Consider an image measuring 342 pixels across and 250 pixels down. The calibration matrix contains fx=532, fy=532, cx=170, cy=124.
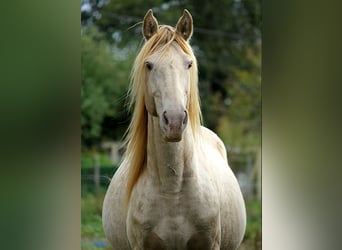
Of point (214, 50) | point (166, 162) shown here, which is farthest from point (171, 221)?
point (214, 50)

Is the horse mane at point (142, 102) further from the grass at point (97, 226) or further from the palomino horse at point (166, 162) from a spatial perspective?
the grass at point (97, 226)

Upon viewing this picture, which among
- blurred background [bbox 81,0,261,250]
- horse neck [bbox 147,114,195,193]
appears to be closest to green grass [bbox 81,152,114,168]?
blurred background [bbox 81,0,261,250]

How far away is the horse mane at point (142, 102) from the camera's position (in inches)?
65.4

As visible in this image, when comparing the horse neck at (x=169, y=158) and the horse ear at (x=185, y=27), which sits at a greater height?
the horse ear at (x=185, y=27)

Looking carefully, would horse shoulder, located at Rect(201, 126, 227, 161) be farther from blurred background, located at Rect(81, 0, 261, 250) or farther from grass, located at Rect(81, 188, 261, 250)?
grass, located at Rect(81, 188, 261, 250)

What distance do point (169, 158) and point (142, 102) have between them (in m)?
0.20

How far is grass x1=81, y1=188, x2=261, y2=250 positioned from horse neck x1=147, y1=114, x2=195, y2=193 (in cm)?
38

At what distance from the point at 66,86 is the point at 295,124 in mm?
771

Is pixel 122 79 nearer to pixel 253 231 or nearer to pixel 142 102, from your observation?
pixel 142 102

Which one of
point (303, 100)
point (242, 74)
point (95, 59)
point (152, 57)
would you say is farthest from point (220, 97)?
point (152, 57)

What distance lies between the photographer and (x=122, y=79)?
2264 millimetres

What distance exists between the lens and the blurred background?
202 cm

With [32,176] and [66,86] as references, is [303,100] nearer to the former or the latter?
[66,86]

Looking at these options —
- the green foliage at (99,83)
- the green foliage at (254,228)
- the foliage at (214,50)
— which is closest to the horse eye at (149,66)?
the foliage at (214,50)
